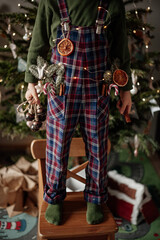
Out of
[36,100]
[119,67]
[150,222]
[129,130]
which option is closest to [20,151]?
[129,130]

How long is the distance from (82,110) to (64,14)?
28cm

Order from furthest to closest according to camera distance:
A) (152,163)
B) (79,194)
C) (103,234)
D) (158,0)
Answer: (152,163), (158,0), (79,194), (103,234)

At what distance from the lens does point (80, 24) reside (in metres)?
0.71

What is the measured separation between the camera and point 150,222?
1.40 meters

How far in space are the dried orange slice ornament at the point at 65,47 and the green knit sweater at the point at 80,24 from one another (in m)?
0.05

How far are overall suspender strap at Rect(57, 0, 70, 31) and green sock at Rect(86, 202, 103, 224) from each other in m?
0.57

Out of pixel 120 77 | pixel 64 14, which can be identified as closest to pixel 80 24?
pixel 64 14

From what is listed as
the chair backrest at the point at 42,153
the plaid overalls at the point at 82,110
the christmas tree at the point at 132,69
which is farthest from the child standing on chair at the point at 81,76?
the christmas tree at the point at 132,69

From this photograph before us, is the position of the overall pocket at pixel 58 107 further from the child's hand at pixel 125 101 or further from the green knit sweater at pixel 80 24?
the child's hand at pixel 125 101

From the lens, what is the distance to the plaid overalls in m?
0.71

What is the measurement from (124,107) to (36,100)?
29cm

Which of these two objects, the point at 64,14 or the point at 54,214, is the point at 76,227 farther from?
the point at 64,14

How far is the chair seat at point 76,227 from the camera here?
0.79 m

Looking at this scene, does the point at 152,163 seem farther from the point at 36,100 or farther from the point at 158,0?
the point at 36,100
